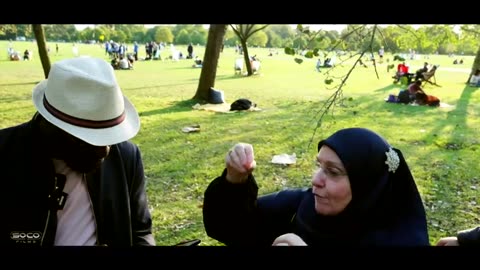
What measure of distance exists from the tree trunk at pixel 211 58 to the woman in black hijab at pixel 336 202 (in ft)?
2.55

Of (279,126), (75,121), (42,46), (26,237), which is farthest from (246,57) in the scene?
(26,237)

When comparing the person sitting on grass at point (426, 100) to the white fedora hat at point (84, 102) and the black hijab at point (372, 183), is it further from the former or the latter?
the white fedora hat at point (84, 102)

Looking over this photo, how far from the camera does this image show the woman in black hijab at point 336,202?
50.5 inches

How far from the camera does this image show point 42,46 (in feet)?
5.82

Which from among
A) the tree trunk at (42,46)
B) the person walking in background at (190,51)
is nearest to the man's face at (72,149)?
the tree trunk at (42,46)

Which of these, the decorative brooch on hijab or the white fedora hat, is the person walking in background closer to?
the white fedora hat

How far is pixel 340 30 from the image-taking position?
1886mm

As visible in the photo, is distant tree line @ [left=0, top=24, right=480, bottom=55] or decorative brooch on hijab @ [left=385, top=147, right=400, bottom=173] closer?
decorative brooch on hijab @ [left=385, top=147, right=400, bottom=173]

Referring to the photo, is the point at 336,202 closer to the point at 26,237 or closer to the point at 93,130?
the point at 93,130

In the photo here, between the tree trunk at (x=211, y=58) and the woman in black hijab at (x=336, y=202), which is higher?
the tree trunk at (x=211, y=58)

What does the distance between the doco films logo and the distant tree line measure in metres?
0.77

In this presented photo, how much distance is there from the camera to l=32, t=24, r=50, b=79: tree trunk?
175cm

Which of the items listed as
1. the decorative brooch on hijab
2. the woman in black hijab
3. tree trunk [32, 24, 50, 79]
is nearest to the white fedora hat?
the woman in black hijab

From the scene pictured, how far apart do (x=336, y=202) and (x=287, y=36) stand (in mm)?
907
